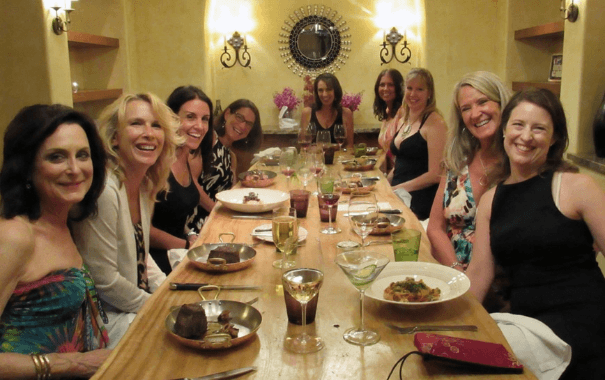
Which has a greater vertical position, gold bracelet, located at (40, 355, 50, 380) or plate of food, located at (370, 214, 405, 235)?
plate of food, located at (370, 214, 405, 235)

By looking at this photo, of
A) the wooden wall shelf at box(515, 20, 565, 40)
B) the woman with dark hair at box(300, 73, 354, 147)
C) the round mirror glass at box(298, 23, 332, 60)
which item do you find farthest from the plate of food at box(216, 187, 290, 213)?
the round mirror glass at box(298, 23, 332, 60)

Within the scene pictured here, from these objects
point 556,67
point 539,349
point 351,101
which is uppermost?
point 556,67

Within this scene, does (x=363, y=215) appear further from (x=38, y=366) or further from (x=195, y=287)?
(x=38, y=366)

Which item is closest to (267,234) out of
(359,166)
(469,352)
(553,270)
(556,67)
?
(553,270)

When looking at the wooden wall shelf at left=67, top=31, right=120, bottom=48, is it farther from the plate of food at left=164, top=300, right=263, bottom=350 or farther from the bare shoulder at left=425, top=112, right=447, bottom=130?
the plate of food at left=164, top=300, right=263, bottom=350

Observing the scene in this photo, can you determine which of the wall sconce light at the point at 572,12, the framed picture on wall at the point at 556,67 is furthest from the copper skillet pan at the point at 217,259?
the framed picture on wall at the point at 556,67

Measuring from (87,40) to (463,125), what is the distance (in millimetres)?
3451

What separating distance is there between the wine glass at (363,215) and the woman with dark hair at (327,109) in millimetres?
3372

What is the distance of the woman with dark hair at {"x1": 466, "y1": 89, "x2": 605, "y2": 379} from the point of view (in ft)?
5.83

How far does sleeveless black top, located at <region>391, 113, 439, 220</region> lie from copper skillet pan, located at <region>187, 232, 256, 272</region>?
1995 millimetres

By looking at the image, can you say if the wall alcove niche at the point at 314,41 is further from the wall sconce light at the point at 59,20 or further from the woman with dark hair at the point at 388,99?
the wall sconce light at the point at 59,20

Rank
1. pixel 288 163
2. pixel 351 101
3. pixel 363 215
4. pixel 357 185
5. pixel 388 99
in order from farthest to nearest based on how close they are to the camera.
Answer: pixel 351 101 < pixel 388 99 < pixel 288 163 < pixel 357 185 < pixel 363 215

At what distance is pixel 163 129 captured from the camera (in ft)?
7.97

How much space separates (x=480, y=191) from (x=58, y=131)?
1.68 metres
